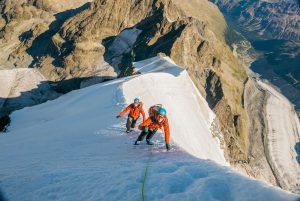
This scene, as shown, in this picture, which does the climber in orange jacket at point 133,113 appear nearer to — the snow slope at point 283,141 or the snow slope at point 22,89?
the snow slope at point 22,89

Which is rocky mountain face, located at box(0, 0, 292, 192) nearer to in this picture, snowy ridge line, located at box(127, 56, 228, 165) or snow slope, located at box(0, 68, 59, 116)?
snow slope, located at box(0, 68, 59, 116)

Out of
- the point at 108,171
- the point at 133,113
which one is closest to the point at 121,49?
the point at 133,113

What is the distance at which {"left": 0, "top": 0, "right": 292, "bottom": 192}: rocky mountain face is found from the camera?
10350cm

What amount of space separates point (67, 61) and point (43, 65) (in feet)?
33.6

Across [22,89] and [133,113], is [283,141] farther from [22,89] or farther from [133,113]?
[133,113]

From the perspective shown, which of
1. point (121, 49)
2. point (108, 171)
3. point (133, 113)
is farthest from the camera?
point (121, 49)

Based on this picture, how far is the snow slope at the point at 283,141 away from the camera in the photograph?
11019 cm

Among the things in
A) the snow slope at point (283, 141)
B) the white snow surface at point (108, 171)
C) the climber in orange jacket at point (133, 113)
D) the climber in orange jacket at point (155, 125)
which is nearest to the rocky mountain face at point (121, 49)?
the snow slope at point (283, 141)

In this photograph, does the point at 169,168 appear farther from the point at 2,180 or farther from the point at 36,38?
the point at 36,38

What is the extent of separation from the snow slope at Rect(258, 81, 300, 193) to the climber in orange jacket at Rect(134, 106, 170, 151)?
94.7 metres

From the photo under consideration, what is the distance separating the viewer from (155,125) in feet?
66.3

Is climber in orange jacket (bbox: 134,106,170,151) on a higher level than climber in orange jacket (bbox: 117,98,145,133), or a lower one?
lower

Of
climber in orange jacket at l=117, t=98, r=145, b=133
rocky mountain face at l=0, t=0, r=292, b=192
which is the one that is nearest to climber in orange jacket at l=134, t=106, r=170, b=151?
climber in orange jacket at l=117, t=98, r=145, b=133

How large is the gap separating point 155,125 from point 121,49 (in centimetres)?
10122
